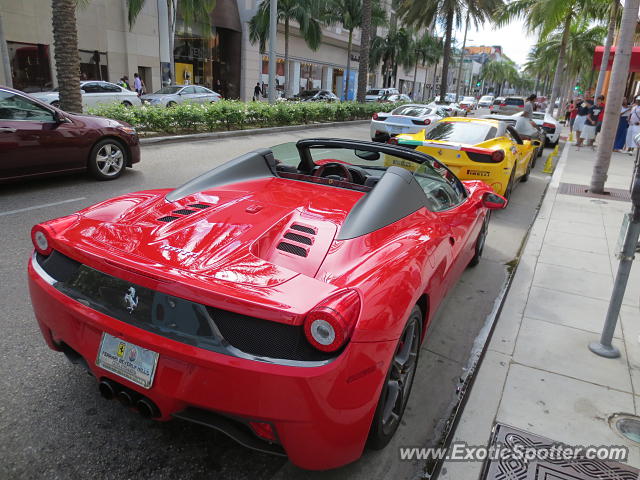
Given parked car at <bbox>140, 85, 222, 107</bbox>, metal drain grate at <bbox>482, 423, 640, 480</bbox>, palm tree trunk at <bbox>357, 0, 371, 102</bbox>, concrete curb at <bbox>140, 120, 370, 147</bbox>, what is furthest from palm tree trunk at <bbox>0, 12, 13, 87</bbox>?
metal drain grate at <bbox>482, 423, 640, 480</bbox>

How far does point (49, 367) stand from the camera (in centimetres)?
296

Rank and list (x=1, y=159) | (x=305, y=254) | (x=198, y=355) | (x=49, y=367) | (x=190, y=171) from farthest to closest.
A: (x=190, y=171) < (x=1, y=159) < (x=49, y=367) < (x=305, y=254) < (x=198, y=355)

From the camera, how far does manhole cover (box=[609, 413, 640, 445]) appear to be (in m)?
2.72

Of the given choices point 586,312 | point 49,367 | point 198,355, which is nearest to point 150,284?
point 198,355

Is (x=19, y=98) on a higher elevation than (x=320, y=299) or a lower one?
higher

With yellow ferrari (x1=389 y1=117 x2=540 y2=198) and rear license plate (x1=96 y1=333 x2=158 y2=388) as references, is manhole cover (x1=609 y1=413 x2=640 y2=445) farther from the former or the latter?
yellow ferrari (x1=389 y1=117 x2=540 y2=198)

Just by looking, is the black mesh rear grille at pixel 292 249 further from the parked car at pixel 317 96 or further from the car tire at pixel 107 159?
the parked car at pixel 317 96

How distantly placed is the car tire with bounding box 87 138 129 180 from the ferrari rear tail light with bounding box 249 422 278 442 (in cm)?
705

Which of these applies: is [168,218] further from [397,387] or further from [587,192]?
[587,192]

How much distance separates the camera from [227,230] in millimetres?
2516

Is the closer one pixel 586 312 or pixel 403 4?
pixel 586 312

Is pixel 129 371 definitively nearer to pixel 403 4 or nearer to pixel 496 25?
pixel 496 25

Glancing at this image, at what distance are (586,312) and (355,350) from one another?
131 inches

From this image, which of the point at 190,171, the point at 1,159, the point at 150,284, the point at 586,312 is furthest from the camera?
the point at 190,171
